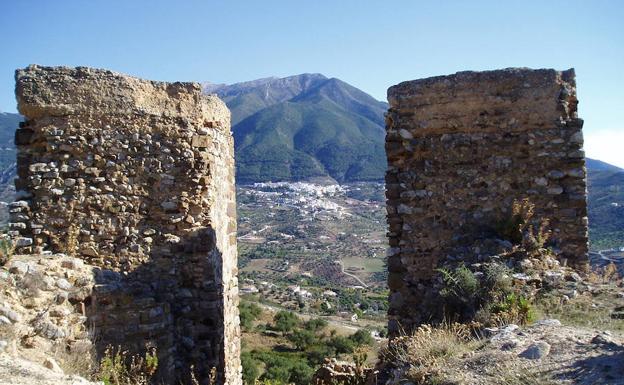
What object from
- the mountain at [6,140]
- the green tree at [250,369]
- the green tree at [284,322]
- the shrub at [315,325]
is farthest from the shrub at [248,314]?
the mountain at [6,140]

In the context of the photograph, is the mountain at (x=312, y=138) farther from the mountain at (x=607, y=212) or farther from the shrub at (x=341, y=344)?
the shrub at (x=341, y=344)

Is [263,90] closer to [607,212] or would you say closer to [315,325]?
[607,212]

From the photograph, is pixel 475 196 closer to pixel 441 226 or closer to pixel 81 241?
pixel 441 226

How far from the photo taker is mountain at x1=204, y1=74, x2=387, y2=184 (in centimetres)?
8375

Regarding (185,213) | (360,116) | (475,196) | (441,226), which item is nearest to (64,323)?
(185,213)

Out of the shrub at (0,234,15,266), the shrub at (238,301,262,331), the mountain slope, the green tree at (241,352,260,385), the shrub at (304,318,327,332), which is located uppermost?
the mountain slope

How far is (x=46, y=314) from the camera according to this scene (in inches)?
194

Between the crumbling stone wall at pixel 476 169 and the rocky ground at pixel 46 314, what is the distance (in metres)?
3.42

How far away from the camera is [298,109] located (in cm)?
11238

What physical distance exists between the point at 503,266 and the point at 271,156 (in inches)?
3312

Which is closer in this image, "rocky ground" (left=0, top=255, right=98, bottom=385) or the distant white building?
"rocky ground" (left=0, top=255, right=98, bottom=385)

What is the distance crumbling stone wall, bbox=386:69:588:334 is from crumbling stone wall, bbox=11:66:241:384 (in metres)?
2.30

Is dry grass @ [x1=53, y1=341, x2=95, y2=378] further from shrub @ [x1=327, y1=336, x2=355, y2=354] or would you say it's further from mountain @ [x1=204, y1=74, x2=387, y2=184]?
mountain @ [x1=204, y1=74, x2=387, y2=184]

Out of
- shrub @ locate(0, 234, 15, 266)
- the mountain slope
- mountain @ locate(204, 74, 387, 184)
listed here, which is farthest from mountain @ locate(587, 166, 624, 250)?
the mountain slope
